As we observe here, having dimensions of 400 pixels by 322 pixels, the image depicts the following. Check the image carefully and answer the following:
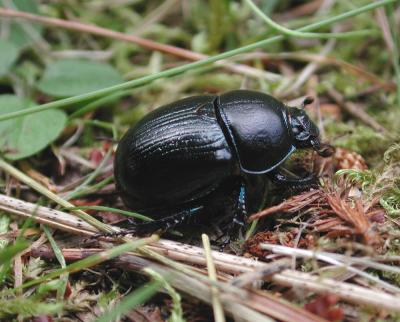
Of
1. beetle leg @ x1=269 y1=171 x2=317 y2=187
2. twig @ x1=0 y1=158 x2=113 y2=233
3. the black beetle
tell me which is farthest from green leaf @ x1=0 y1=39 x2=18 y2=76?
beetle leg @ x1=269 y1=171 x2=317 y2=187

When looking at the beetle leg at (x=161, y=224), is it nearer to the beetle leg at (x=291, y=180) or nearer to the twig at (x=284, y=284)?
the twig at (x=284, y=284)

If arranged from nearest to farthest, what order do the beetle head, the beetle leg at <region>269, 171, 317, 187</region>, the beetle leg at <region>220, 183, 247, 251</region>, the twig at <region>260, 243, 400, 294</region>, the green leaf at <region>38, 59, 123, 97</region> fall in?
the twig at <region>260, 243, 400, 294</region>
the beetle leg at <region>220, 183, 247, 251</region>
the beetle leg at <region>269, 171, 317, 187</region>
the beetle head
the green leaf at <region>38, 59, 123, 97</region>

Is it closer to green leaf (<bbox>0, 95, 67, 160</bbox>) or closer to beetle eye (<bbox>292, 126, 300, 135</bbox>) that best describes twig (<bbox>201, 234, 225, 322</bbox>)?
beetle eye (<bbox>292, 126, 300, 135</bbox>)

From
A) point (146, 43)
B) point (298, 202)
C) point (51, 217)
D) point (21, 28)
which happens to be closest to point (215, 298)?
point (298, 202)

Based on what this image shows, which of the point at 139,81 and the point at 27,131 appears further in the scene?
the point at 27,131

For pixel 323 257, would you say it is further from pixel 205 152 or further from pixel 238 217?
pixel 205 152

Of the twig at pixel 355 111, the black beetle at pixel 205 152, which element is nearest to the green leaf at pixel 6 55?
the black beetle at pixel 205 152
